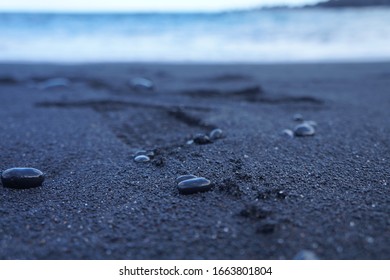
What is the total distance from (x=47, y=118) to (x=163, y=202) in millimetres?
1875

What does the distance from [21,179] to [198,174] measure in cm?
84

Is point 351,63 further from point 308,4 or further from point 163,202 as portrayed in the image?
point 308,4

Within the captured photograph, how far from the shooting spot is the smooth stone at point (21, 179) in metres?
1.67

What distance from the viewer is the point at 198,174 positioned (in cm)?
179

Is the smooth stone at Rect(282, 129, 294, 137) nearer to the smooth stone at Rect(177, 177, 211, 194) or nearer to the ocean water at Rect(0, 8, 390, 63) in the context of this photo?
the smooth stone at Rect(177, 177, 211, 194)

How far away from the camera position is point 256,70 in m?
5.92

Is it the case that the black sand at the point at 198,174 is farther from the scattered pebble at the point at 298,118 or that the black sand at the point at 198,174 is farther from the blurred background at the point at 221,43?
the blurred background at the point at 221,43

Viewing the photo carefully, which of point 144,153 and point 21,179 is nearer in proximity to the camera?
point 21,179

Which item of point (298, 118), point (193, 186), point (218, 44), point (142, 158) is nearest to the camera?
point (193, 186)

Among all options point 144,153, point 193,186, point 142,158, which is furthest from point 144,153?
point 193,186

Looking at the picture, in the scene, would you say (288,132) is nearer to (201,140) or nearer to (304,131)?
(304,131)

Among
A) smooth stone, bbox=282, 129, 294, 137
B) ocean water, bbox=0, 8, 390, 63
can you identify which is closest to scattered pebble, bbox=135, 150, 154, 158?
smooth stone, bbox=282, 129, 294, 137

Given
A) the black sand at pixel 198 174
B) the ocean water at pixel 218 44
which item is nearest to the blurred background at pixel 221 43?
the ocean water at pixel 218 44

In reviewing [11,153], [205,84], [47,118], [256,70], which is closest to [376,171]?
[11,153]
